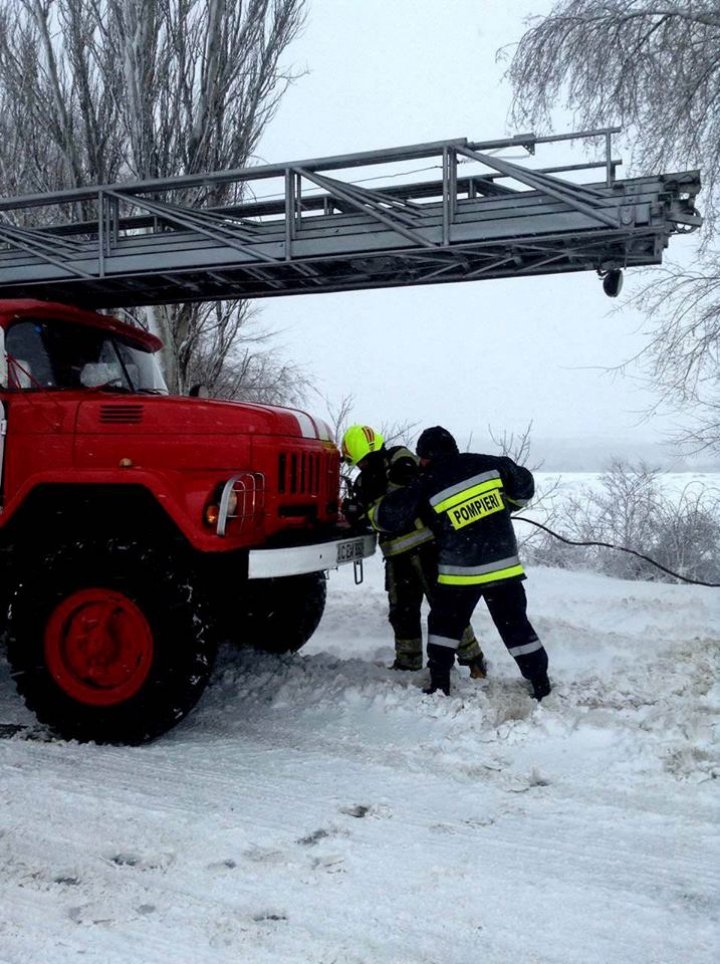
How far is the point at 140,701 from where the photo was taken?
407cm

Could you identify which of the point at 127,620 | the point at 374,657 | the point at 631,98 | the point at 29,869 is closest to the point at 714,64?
the point at 631,98

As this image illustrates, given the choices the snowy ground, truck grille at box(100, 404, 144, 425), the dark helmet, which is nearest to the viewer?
the snowy ground

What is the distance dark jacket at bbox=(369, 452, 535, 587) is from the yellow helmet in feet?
3.08

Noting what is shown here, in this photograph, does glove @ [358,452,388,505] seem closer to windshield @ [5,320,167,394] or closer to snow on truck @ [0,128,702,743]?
snow on truck @ [0,128,702,743]

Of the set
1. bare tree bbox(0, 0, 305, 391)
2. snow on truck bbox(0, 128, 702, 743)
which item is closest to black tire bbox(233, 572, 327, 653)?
snow on truck bbox(0, 128, 702, 743)

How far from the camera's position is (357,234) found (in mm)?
4727

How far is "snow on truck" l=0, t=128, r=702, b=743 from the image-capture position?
4113 mm

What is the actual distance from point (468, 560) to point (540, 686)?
825 mm

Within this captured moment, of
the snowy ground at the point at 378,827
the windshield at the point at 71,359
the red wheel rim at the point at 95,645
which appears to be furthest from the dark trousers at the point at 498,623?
the windshield at the point at 71,359

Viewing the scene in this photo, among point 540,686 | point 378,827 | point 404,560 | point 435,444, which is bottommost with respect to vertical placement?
point 378,827

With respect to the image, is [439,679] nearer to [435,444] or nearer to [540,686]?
[540,686]

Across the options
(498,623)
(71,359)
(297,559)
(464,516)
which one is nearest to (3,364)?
(71,359)

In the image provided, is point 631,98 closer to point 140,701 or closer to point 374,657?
point 374,657

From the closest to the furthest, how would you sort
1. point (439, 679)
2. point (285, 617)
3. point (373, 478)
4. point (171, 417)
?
point (171, 417)
point (439, 679)
point (373, 478)
point (285, 617)
